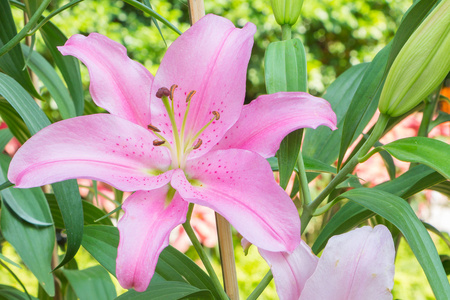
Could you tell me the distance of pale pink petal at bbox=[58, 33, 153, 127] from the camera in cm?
34

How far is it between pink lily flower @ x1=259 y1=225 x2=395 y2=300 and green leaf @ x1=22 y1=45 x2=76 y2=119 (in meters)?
0.39

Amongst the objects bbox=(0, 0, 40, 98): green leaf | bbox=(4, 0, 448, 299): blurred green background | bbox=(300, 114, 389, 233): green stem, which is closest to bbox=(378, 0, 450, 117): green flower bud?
bbox=(300, 114, 389, 233): green stem

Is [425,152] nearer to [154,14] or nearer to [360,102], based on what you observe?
[360,102]

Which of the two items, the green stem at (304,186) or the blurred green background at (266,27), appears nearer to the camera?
the green stem at (304,186)

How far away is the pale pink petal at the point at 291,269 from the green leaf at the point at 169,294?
74 mm

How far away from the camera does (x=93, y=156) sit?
30cm

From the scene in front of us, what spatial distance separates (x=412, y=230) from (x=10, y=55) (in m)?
0.40

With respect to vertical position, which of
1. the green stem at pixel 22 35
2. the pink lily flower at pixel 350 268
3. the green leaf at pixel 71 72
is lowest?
the pink lily flower at pixel 350 268

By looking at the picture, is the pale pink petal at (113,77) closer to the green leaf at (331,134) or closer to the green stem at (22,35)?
the green stem at (22,35)

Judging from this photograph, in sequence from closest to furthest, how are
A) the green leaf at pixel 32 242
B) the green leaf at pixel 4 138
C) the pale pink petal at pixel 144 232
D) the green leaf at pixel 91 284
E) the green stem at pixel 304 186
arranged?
1. the pale pink petal at pixel 144 232
2. the green stem at pixel 304 186
3. the green leaf at pixel 32 242
4. the green leaf at pixel 91 284
5. the green leaf at pixel 4 138

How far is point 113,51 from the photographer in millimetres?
352

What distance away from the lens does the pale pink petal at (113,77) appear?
34 centimetres

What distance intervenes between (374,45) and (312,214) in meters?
3.53

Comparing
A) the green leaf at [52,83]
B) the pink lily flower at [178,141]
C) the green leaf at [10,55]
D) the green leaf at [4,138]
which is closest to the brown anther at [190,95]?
the pink lily flower at [178,141]
